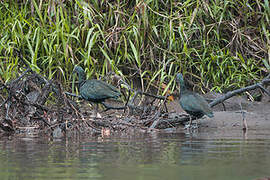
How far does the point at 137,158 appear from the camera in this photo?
11.5 ft

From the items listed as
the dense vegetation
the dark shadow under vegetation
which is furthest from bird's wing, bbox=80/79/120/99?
the dense vegetation

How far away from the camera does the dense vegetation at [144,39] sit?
805cm

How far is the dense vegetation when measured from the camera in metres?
8.05

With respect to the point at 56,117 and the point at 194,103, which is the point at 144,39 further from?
the point at 56,117

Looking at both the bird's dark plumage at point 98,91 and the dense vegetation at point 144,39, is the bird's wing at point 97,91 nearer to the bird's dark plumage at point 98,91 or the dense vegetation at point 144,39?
the bird's dark plumage at point 98,91

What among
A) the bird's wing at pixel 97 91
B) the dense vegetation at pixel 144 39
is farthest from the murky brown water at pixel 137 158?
the dense vegetation at pixel 144 39

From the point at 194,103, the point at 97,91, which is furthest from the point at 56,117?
the point at 194,103

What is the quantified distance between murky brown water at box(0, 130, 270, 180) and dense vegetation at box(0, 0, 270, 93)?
3.21 meters

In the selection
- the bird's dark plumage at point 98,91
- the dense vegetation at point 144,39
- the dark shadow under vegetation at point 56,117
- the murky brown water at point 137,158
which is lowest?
the murky brown water at point 137,158

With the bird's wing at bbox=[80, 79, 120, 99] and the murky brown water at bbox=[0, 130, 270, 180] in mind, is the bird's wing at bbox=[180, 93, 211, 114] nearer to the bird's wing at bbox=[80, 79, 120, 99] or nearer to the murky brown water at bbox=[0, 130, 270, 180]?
the bird's wing at bbox=[80, 79, 120, 99]

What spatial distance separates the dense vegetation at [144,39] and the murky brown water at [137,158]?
3207mm

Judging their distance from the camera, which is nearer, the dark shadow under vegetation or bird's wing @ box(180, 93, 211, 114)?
the dark shadow under vegetation

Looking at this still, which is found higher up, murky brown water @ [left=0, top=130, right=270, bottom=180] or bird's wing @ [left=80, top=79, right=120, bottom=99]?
bird's wing @ [left=80, top=79, right=120, bottom=99]

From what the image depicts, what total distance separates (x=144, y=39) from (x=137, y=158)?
5.08 metres
